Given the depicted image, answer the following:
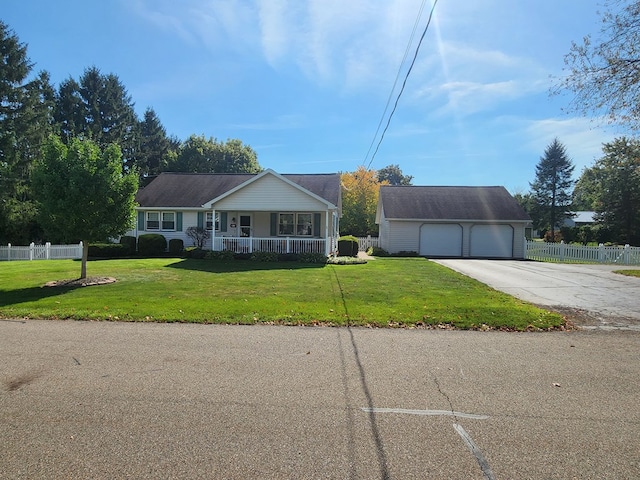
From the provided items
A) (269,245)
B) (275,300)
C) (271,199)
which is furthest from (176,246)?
(275,300)

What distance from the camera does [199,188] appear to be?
26641mm

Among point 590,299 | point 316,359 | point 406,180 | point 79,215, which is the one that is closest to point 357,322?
point 316,359

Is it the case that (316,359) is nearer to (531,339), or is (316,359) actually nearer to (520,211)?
(531,339)

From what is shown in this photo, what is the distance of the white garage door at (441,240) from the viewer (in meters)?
26.5

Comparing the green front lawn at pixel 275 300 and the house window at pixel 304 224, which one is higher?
the house window at pixel 304 224

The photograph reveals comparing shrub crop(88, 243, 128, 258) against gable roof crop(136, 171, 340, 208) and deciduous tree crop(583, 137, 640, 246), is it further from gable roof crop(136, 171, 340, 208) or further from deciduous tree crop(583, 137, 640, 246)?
deciduous tree crop(583, 137, 640, 246)

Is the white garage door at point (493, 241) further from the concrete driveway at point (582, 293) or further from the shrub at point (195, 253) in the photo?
the shrub at point (195, 253)

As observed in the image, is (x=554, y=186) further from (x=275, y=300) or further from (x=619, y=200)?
(x=275, y=300)

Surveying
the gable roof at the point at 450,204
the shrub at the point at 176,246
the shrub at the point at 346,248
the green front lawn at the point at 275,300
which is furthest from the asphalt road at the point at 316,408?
the gable roof at the point at 450,204

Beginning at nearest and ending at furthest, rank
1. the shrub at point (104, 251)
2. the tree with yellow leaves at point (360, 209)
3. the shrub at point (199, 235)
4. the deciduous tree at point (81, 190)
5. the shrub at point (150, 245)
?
1. the deciduous tree at point (81, 190)
2. the shrub at point (104, 251)
3. the shrub at point (150, 245)
4. the shrub at point (199, 235)
5. the tree with yellow leaves at point (360, 209)

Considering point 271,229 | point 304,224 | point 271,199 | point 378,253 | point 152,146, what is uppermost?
point 152,146

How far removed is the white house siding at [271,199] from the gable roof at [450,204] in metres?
8.91

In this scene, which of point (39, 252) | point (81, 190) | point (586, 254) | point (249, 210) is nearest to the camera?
point (81, 190)

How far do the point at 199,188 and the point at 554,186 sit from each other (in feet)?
160
